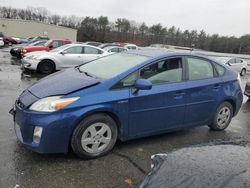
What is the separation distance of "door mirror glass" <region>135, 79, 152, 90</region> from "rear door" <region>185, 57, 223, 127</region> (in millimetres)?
1020

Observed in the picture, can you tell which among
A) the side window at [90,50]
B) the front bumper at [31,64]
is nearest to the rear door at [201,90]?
the front bumper at [31,64]

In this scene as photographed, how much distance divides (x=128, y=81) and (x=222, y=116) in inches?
97.5

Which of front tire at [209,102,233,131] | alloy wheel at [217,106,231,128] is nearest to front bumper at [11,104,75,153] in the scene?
front tire at [209,102,233,131]

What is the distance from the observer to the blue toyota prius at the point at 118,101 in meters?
4.26

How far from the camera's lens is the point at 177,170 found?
2389 mm

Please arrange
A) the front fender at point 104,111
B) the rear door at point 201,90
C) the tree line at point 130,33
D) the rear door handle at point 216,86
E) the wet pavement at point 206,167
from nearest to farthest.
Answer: the wet pavement at point 206,167, the front fender at point 104,111, the rear door at point 201,90, the rear door handle at point 216,86, the tree line at point 130,33

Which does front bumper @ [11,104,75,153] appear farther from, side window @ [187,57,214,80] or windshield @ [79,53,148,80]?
side window @ [187,57,214,80]

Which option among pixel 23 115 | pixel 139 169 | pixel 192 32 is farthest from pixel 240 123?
pixel 192 32

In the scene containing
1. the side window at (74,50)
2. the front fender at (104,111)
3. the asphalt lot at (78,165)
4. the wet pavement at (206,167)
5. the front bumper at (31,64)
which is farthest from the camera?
the side window at (74,50)

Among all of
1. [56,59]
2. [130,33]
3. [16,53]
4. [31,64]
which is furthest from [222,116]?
[130,33]

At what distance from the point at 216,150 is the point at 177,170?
416 millimetres

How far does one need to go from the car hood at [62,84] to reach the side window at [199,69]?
5.98 feet

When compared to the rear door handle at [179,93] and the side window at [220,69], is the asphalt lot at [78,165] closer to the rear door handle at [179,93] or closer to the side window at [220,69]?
the rear door handle at [179,93]

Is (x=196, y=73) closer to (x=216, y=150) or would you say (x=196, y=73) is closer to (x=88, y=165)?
(x=88, y=165)
